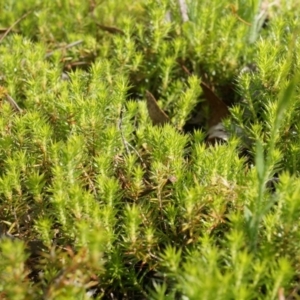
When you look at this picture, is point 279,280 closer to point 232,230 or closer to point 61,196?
point 232,230

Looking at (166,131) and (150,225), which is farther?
(166,131)

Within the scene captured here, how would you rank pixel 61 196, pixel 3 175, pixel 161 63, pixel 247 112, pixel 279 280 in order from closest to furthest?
pixel 279 280 < pixel 61 196 < pixel 3 175 < pixel 247 112 < pixel 161 63

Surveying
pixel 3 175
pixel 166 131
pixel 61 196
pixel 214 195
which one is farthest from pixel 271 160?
pixel 3 175

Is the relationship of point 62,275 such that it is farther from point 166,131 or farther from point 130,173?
point 166,131

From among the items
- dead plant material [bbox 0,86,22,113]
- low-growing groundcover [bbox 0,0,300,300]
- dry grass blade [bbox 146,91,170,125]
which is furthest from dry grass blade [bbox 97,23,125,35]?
dead plant material [bbox 0,86,22,113]

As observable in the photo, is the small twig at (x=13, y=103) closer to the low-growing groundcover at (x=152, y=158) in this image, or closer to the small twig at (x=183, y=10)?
the low-growing groundcover at (x=152, y=158)

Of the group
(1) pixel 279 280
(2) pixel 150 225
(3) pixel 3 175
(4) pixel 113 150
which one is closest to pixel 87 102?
(4) pixel 113 150

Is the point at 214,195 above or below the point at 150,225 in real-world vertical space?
above

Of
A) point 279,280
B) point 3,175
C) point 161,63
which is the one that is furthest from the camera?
point 161,63

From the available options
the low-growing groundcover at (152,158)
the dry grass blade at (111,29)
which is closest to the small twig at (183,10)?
the low-growing groundcover at (152,158)
